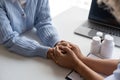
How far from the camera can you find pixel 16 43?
101 centimetres

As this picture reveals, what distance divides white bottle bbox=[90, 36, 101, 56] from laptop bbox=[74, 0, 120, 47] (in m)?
0.19

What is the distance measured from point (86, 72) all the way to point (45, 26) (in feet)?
1.41

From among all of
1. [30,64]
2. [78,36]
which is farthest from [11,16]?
[78,36]

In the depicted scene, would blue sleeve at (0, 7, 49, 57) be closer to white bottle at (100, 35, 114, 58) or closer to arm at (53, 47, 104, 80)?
arm at (53, 47, 104, 80)

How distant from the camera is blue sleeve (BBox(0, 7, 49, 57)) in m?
1.00

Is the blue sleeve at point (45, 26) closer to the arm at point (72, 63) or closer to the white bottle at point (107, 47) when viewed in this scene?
the arm at point (72, 63)

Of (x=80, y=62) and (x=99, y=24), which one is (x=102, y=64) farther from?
(x=99, y=24)

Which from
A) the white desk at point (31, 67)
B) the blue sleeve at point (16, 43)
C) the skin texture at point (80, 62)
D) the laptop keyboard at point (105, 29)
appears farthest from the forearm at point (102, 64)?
the laptop keyboard at point (105, 29)

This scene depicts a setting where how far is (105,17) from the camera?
127 cm

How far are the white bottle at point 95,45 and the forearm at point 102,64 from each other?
0.08 metres

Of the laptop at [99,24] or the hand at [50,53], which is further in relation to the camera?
the laptop at [99,24]

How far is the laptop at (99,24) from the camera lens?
1230 mm

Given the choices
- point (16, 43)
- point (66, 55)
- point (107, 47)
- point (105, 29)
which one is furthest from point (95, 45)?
point (16, 43)

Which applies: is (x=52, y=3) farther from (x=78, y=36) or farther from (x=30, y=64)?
(x=30, y=64)
